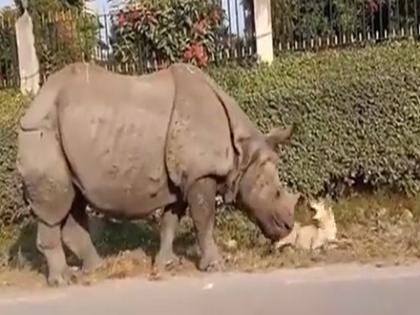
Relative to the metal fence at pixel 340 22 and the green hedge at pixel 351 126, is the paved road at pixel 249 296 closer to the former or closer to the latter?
the green hedge at pixel 351 126

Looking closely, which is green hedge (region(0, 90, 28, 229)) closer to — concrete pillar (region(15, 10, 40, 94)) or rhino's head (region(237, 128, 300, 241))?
concrete pillar (region(15, 10, 40, 94))

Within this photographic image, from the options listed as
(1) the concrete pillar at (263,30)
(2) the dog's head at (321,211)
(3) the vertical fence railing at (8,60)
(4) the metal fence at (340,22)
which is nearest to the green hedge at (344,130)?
(2) the dog's head at (321,211)

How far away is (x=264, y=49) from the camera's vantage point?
1285cm

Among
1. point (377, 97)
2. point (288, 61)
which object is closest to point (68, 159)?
point (377, 97)

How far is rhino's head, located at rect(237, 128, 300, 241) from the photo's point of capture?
8.09 meters

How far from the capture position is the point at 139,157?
25.7ft

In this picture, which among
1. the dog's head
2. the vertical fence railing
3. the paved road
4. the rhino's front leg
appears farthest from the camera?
the vertical fence railing

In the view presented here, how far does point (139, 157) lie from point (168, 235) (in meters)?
0.77

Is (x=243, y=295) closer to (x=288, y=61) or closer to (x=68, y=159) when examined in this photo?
(x=68, y=159)

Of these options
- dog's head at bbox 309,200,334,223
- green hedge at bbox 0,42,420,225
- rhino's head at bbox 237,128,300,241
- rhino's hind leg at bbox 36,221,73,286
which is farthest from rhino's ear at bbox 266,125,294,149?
green hedge at bbox 0,42,420,225

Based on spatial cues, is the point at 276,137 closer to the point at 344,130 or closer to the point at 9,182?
the point at 344,130

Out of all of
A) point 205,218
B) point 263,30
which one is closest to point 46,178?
point 205,218

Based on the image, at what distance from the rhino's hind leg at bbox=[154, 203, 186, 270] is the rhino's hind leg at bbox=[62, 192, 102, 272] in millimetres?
488

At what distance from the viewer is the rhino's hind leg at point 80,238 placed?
8.19 metres
